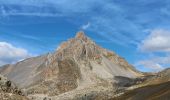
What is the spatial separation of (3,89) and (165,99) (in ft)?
263

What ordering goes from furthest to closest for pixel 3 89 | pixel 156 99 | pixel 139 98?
Answer: pixel 139 98 → pixel 156 99 → pixel 3 89

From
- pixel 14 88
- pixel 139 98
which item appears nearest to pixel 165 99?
pixel 139 98

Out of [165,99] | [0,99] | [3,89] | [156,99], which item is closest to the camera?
[0,99]

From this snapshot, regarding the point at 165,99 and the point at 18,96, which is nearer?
the point at 18,96

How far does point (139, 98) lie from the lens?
6388 inches

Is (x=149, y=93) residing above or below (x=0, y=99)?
above

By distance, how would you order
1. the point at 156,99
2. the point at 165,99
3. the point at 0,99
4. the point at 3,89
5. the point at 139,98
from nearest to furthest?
the point at 0,99 → the point at 3,89 → the point at 165,99 → the point at 156,99 → the point at 139,98

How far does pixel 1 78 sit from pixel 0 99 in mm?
5282

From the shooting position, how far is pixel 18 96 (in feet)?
164

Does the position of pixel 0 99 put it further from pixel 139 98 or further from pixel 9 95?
pixel 139 98

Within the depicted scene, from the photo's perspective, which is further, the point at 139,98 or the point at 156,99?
the point at 139,98

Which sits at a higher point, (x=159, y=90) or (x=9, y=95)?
(x=159, y=90)

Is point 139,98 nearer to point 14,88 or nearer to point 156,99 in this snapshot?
point 156,99

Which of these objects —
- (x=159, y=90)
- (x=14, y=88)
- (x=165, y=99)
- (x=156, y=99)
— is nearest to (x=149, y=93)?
(x=159, y=90)
